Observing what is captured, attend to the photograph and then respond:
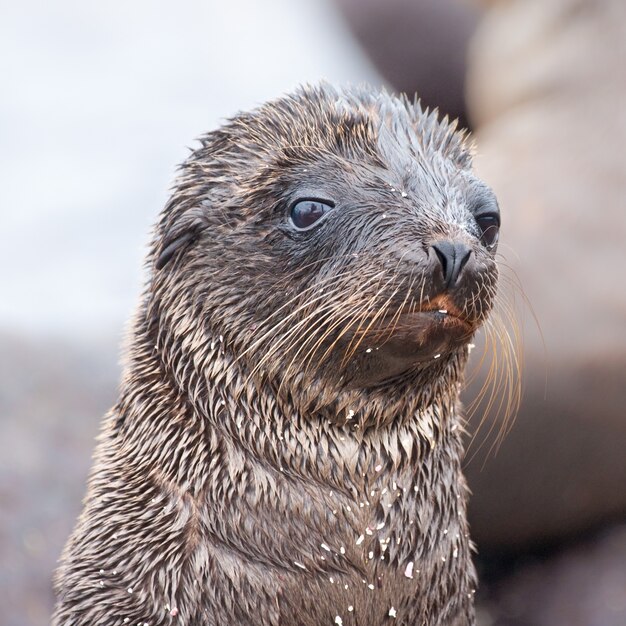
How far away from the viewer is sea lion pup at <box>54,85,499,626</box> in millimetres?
2900

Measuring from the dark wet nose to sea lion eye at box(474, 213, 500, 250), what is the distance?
1.11 feet

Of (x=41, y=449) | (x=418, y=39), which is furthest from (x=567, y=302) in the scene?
(x=418, y=39)

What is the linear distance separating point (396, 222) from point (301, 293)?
0.98 feet

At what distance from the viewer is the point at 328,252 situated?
113 inches

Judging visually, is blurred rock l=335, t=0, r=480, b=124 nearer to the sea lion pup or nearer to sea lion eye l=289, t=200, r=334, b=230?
the sea lion pup

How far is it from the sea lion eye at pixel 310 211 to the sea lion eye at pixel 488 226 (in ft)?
1.33

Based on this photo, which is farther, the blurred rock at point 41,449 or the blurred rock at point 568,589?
the blurred rock at point 568,589

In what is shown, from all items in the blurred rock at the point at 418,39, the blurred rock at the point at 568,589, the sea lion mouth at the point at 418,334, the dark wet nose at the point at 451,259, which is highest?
the blurred rock at the point at 418,39

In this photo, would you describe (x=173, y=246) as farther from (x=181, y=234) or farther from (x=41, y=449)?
(x=41, y=449)

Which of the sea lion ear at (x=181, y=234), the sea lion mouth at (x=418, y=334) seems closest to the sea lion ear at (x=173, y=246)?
the sea lion ear at (x=181, y=234)

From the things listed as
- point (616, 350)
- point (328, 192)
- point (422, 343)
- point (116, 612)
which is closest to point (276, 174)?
point (328, 192)

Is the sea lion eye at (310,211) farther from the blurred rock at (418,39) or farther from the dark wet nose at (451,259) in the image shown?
the blurred rock at (418,39)

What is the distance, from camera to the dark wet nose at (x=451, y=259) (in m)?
2.64

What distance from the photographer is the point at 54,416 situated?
4773mm
